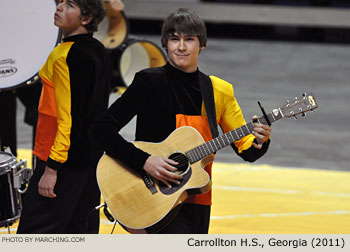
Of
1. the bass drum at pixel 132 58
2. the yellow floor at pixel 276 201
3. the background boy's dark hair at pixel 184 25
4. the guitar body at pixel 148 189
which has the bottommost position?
the yellow floor at pixel 276 201

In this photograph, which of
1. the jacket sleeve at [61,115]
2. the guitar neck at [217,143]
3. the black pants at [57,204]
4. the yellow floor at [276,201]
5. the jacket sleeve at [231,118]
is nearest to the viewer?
the guitar neck at [217,143]

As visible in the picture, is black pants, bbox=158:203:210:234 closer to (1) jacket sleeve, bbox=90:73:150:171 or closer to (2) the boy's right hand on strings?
(2) the boy's right hand on strings

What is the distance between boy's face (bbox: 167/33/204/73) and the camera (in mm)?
3447

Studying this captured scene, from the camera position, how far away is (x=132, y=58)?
22.8 ft

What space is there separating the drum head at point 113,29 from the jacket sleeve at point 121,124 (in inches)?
122

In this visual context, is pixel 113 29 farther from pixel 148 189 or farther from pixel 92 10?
pixel 148 189

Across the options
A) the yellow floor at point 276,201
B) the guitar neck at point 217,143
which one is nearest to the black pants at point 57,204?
the guitar neck at point 217,143

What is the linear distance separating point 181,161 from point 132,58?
3.57 metres

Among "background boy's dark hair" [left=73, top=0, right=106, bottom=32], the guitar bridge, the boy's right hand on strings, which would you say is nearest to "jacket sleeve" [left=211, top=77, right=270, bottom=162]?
the boy's right hand on strings

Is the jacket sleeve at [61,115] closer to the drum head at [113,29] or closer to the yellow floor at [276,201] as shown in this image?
the yellow floor at [276,201]

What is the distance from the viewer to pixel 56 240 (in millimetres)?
3467

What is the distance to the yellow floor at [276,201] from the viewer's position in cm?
545

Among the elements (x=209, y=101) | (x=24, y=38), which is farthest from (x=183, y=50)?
(x=24, y=38)

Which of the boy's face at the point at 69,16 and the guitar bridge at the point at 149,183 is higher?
the boy's face at the point at 69,16
